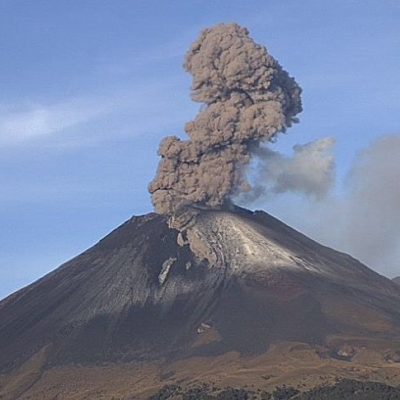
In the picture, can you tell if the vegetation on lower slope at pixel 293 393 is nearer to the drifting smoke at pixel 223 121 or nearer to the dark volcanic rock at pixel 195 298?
the dark volcanic rock at pixel 195 298

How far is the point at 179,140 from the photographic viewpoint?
11644 centimetres

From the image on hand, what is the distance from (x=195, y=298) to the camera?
111m

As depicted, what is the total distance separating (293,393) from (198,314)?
2209cm

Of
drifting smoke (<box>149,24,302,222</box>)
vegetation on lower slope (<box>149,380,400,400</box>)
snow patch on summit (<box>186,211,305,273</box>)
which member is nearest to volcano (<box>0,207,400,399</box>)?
snow patch on summit (<box>186,211,305,273</box>)

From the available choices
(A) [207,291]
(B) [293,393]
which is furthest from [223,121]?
(B) [293,393]

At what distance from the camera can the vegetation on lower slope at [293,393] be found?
84312mm

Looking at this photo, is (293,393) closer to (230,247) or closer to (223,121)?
(230,247)

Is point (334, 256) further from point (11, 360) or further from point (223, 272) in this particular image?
point (11, 360)

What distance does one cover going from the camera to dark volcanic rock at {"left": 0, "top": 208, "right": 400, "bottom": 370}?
104 m

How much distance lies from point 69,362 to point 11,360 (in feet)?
20.7

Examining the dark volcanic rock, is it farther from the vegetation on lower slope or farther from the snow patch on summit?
the vegetation on lower slope

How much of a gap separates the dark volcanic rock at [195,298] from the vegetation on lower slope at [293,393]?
405 inches

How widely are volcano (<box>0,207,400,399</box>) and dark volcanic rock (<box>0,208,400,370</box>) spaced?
122 millimetres

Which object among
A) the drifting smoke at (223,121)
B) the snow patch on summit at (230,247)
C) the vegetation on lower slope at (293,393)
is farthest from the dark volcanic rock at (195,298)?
the vegetation on lower slope at (293,393)
